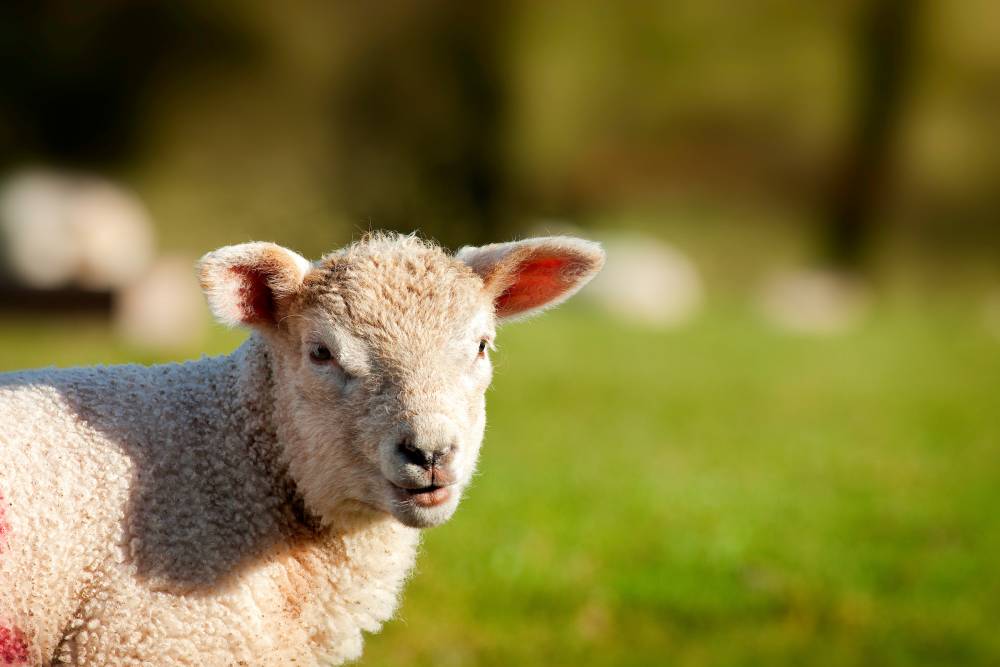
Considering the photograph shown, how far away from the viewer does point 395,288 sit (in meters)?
2.82

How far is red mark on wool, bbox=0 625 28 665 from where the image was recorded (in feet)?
8.33

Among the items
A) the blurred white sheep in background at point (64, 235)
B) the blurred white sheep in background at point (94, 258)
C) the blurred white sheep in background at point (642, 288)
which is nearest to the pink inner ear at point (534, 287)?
the blurred white sheep in background at point (94, 258)

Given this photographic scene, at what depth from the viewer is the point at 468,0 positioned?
19.8m

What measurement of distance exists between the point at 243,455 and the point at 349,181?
1316cm

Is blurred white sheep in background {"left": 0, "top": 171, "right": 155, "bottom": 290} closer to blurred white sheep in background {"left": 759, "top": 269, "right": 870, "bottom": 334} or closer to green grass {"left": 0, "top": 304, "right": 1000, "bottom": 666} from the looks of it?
green grass {"left": 0, "top": 304, "right": 1000, "bottom": 666}

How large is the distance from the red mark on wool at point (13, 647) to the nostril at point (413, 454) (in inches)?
35.4

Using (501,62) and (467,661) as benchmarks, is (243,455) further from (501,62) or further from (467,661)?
(501,62)

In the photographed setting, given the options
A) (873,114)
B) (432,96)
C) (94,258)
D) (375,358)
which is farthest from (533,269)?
(873,114)

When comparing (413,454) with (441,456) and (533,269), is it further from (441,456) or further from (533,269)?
(533,269)

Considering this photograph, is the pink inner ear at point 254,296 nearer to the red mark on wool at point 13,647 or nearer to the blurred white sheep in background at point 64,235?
the red mark on wool at point 13,647

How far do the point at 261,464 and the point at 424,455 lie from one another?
480 millimetres

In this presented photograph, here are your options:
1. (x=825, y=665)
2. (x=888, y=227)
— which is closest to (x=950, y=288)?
(x=888, y=227)

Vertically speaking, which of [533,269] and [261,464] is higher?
[533,269]

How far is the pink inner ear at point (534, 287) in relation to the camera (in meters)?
3.11
